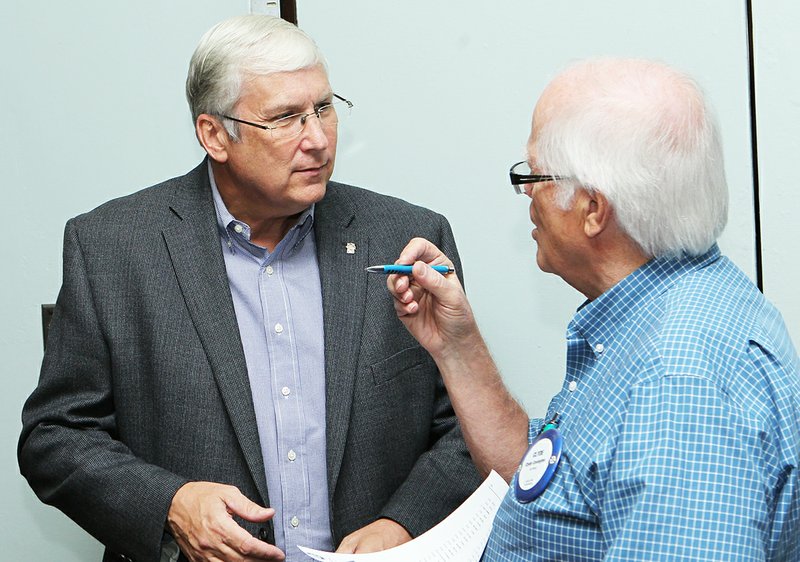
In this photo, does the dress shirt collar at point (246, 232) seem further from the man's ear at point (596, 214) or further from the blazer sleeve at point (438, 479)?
the man's ear at point (596, 214)

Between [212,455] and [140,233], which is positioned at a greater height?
[140,233]

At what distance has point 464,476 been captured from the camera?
1938 millimetres

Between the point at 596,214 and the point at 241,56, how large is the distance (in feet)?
2.74

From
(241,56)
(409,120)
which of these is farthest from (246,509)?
(409,120)

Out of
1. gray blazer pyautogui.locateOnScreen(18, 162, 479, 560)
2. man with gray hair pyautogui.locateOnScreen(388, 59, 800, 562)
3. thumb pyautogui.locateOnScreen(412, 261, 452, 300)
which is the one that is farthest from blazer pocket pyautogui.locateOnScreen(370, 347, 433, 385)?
man with gray hair pyautogui.locateOnScreen(388, 59, 800, 562)

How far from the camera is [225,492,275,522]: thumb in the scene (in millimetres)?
1660

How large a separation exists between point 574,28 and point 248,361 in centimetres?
100

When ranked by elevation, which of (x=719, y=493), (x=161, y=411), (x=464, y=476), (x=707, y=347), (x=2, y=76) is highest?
(x=2, y=76)

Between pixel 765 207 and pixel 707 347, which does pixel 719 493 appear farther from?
pixel 765 207

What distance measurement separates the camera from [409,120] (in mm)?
2309

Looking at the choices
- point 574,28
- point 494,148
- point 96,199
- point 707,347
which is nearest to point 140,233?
point 96,199

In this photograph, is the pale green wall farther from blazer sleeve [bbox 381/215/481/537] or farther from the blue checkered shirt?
the blue checkered shirt

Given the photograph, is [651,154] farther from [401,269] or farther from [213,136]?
[213,136]

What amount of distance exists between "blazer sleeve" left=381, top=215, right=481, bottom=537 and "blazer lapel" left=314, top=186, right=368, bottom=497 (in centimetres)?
15
